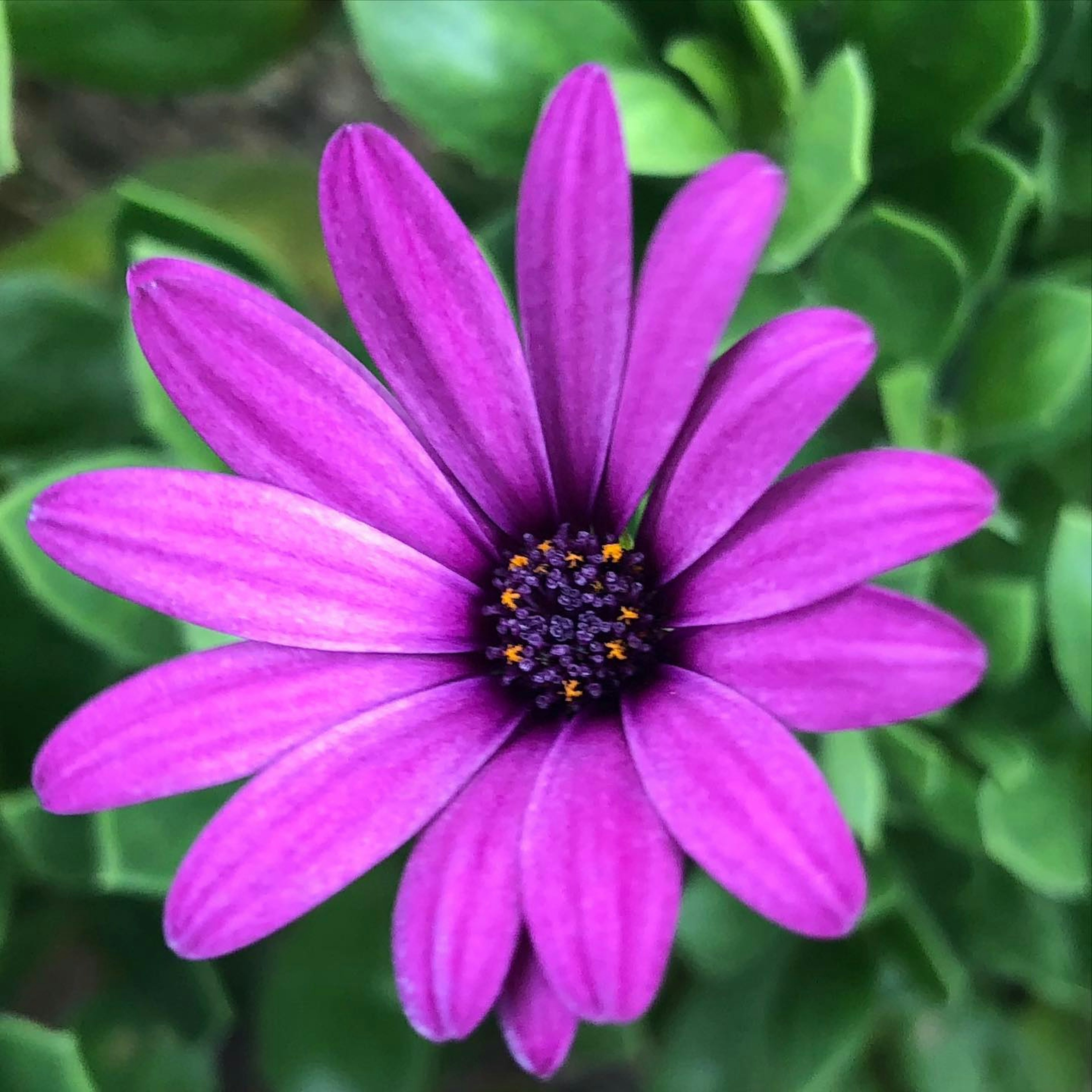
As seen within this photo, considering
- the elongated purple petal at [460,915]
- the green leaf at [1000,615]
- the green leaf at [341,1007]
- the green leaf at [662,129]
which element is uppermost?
the green leaf at [662,129]

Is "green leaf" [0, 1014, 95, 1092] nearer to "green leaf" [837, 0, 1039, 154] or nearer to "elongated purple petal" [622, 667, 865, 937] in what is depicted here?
"elongated purple petal" [622, 667, 865, 937]

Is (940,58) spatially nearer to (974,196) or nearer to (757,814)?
(974,196)

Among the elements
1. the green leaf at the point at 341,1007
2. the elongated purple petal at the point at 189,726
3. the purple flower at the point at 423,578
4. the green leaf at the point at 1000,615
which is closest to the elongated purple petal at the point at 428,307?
the purple flower at the point at 423,578

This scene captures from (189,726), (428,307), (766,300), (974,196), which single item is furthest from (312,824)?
(974,196)

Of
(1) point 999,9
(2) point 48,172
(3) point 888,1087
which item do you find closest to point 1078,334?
(1) point 999,9

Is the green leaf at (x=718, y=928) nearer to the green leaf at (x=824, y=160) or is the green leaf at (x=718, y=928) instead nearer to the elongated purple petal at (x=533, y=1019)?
the elongated purple petal at (x=533, y=1019)
